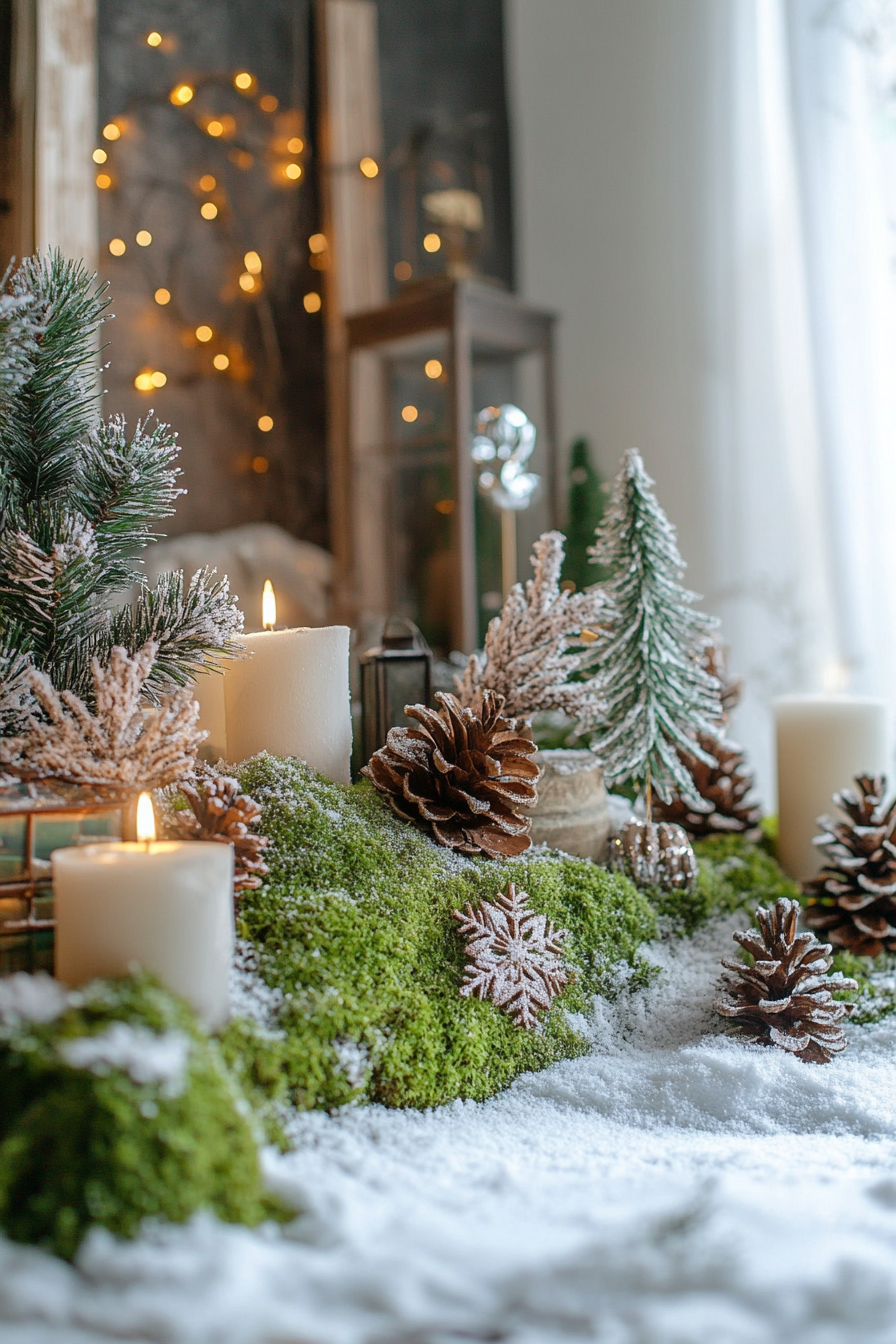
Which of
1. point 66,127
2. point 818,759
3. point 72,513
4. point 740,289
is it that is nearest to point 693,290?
point 740,289

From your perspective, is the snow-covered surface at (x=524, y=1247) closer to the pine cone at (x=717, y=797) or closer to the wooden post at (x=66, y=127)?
the pine cone at (x=717, y=797)

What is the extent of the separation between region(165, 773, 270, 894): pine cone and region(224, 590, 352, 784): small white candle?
105mm

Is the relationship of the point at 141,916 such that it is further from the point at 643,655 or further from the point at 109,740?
the point at 643,655

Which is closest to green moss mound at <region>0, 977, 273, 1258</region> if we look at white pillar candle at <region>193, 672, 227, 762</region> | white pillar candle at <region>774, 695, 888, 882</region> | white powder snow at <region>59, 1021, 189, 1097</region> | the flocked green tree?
white powder snow at <region>59, 1021, 189, 1097</region>

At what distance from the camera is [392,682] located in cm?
94

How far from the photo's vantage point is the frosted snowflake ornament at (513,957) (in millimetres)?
741

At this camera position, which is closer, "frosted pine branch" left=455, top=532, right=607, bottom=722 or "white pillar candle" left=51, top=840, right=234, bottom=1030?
"white pillar candle" left=51, top=840, right=234, bottom=1030

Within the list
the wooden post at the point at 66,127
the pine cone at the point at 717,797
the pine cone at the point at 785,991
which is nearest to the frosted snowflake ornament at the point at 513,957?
the pine cone at the point at 785,991

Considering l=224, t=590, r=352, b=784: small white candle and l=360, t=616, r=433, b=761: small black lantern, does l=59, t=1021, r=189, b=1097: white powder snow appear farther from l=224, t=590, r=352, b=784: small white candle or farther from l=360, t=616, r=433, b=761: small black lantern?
l=360, t=616, r=433, b=761: small black lantern

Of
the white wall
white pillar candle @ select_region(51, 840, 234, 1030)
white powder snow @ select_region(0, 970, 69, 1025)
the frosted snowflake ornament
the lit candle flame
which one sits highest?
the white wall

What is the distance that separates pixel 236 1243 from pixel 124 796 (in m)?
0.29

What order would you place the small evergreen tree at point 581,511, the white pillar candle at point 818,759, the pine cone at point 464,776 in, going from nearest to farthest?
the pine cone at point 464,776 < the white pillar candle at point 818,759 < the small evergreen tree at point 581,511

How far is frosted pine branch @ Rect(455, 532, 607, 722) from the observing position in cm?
88

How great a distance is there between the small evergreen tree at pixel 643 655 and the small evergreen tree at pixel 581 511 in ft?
2.83
